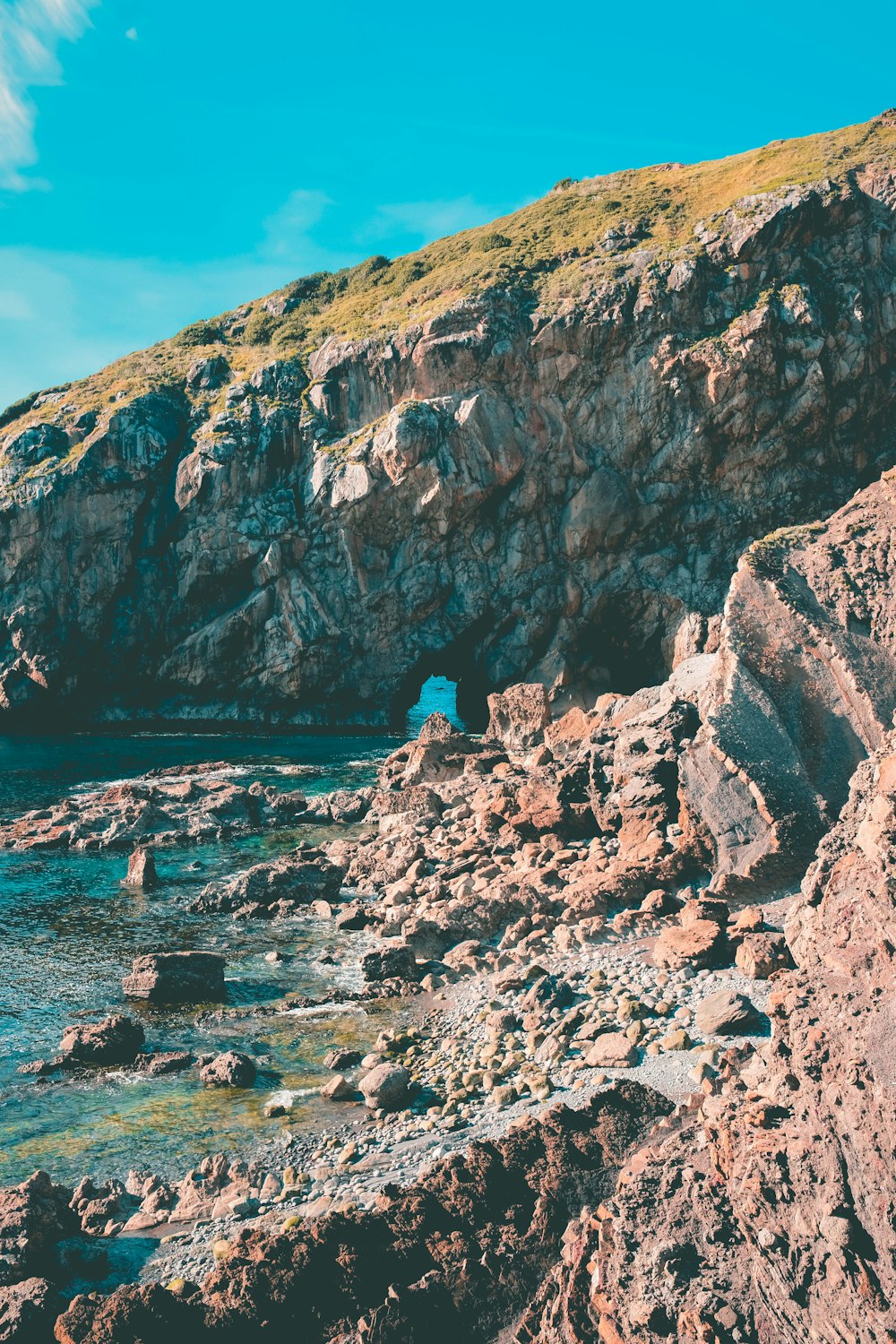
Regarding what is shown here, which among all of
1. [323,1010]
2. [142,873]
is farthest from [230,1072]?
[142,873]

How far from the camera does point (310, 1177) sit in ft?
46.1

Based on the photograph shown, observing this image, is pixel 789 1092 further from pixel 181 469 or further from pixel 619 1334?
pixel 181 469

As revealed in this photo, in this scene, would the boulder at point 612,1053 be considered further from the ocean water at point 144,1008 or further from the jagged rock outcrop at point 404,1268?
the ocean water at point 144,1008

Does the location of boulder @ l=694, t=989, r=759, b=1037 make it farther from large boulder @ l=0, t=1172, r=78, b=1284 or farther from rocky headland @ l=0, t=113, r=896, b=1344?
large boulder @ l=0, t=1172, r=78, b=1284

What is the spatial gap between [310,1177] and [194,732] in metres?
55.6

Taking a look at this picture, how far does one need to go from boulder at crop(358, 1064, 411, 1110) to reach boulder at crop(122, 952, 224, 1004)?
701 cm

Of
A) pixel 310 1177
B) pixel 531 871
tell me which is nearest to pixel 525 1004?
pixel 310 1177

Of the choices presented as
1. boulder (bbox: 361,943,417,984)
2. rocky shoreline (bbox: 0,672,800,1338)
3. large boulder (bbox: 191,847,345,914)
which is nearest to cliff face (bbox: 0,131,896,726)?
large boulder (bbox: 191,847,345,914)

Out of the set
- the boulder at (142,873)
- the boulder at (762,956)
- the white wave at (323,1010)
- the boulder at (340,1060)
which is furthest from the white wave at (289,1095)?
the boulder at (142,873)

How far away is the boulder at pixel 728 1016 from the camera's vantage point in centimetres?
1508

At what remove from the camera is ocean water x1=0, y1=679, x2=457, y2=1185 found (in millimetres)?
16078

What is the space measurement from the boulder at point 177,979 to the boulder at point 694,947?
10.6m

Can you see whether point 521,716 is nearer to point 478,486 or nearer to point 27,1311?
point 478,486

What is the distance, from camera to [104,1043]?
19.2 meters
